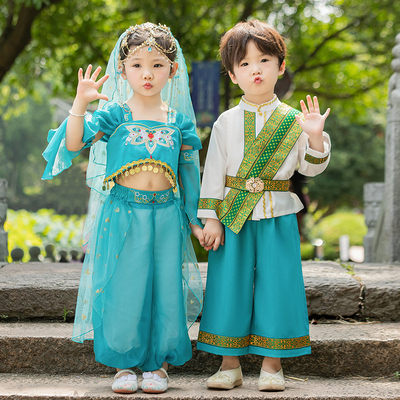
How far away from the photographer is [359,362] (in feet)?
8.66

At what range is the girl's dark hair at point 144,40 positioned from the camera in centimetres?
239

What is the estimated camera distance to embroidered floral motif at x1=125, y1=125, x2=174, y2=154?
2.38m

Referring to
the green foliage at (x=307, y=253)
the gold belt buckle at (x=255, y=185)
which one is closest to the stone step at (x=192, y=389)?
the gold belt buckle at (x=255, y=185)

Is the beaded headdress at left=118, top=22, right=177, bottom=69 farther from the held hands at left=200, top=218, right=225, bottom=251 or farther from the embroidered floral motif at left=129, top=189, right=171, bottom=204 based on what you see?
the held hands at left=200, top=218, right=225, bottom=251

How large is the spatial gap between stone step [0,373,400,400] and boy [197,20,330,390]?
0.30ft

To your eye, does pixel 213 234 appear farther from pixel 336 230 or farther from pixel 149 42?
pixel 336 230

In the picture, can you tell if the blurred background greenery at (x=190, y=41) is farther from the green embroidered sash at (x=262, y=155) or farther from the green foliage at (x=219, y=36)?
the green embroidered sash at (x=262, y=155)

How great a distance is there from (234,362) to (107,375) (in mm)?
702

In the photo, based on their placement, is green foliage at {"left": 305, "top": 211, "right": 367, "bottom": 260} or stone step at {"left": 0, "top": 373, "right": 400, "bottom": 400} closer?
stone step at {"left": 0, "top": 373, "right": 400, "bottom": 400}

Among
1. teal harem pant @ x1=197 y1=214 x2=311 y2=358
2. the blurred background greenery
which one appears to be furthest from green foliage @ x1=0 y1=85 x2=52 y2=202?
teal harem pant @ x1=197 y1=214 x2=311 y2=358

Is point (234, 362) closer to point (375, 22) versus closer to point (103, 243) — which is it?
point (103, 243)

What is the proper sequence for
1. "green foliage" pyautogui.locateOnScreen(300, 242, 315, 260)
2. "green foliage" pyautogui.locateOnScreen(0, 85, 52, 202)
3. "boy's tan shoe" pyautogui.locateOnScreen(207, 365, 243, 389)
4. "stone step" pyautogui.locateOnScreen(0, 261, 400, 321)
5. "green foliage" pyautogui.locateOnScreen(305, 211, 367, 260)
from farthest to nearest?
1. "green foliage" pyautogui.locateOnScreen(0, 85, 52, 202)
2. "green foliage" pyautogui.locateOnScreen(305, 211, 367, 260)
3. "green foliage" pyautogui.locateOnScreen(300, 242, 315, 260)
4. "stone step" pyautogui.locateOnScreen(0, 261, 400, 321)
5. "boy's tan shoe" pyautogui.locateOnScreen(207, 365, 243, 389)

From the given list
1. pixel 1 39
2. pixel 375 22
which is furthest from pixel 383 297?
pixel 375 22

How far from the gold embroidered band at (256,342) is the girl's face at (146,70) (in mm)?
1229
